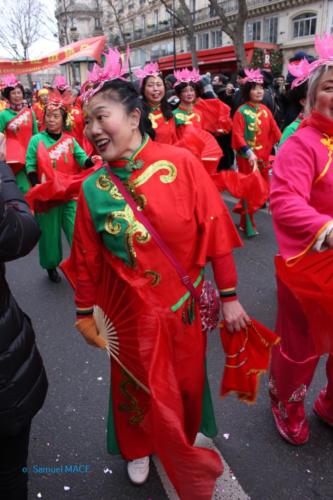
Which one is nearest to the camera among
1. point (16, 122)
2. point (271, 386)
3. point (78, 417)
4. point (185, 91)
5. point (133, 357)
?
point (133, 357)

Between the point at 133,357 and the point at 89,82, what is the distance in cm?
118

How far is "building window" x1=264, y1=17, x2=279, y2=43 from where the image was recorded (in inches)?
1284

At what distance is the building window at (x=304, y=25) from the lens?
96.8 ft

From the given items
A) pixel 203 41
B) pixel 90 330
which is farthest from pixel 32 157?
pixel 203 41

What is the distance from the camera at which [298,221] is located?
1.70 metres

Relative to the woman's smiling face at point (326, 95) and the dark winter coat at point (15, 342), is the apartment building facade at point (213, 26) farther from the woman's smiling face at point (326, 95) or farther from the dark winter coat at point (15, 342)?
the dark winter coat at point (15, 342)

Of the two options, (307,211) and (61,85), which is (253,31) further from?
(307,211)

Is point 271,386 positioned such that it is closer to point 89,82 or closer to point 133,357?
point 133,357

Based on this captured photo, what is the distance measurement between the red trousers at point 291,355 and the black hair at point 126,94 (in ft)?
3.34

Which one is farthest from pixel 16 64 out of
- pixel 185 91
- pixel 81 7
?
pixel 81 7

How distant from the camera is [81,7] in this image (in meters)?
60.9

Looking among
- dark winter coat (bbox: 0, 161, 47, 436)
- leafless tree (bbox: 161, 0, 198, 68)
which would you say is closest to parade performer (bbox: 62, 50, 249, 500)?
dark winter coat (bbox: 0, 161, 47, 436)

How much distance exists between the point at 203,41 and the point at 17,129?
39.3 metres

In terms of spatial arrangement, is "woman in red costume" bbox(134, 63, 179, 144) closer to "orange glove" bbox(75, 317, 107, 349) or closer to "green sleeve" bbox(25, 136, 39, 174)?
"green sleeve" bbox(25, 136, 39, 174)
